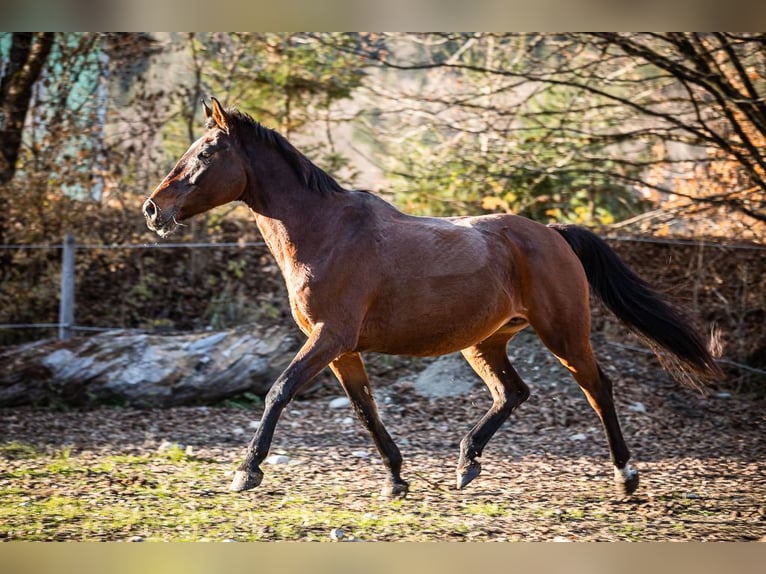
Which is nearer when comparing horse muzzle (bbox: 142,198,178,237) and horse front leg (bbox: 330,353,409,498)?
horse muzzle (bbox: 142,198,178,237)

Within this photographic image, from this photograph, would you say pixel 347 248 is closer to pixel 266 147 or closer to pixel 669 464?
pixel 266 147

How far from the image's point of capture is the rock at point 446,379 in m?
8.02

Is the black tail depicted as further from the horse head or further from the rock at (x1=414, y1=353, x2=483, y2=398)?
the rock at (x1=414, y1=353, x2=483, y2=398)

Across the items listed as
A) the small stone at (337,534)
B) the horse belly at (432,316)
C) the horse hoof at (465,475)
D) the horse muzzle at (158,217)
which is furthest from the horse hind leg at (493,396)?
the horse muzzle at (158,217)

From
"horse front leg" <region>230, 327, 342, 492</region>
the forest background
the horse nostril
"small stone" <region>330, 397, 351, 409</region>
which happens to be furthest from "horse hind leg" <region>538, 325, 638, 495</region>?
the forest background

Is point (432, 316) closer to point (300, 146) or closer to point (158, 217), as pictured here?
point (158, 217)

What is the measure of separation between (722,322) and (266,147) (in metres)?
5.56

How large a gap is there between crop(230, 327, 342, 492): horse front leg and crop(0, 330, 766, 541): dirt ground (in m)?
0.31

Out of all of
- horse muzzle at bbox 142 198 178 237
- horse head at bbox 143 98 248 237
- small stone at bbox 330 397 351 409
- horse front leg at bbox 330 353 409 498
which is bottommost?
small stone at bbox 330 397 351 409

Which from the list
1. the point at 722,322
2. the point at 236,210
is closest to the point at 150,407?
the point at 236,210

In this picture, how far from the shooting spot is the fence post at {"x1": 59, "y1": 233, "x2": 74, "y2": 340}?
8.68 metres

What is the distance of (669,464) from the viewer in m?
6.20

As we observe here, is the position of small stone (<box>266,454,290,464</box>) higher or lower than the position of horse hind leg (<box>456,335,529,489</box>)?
lower

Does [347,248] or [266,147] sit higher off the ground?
[266,147]
